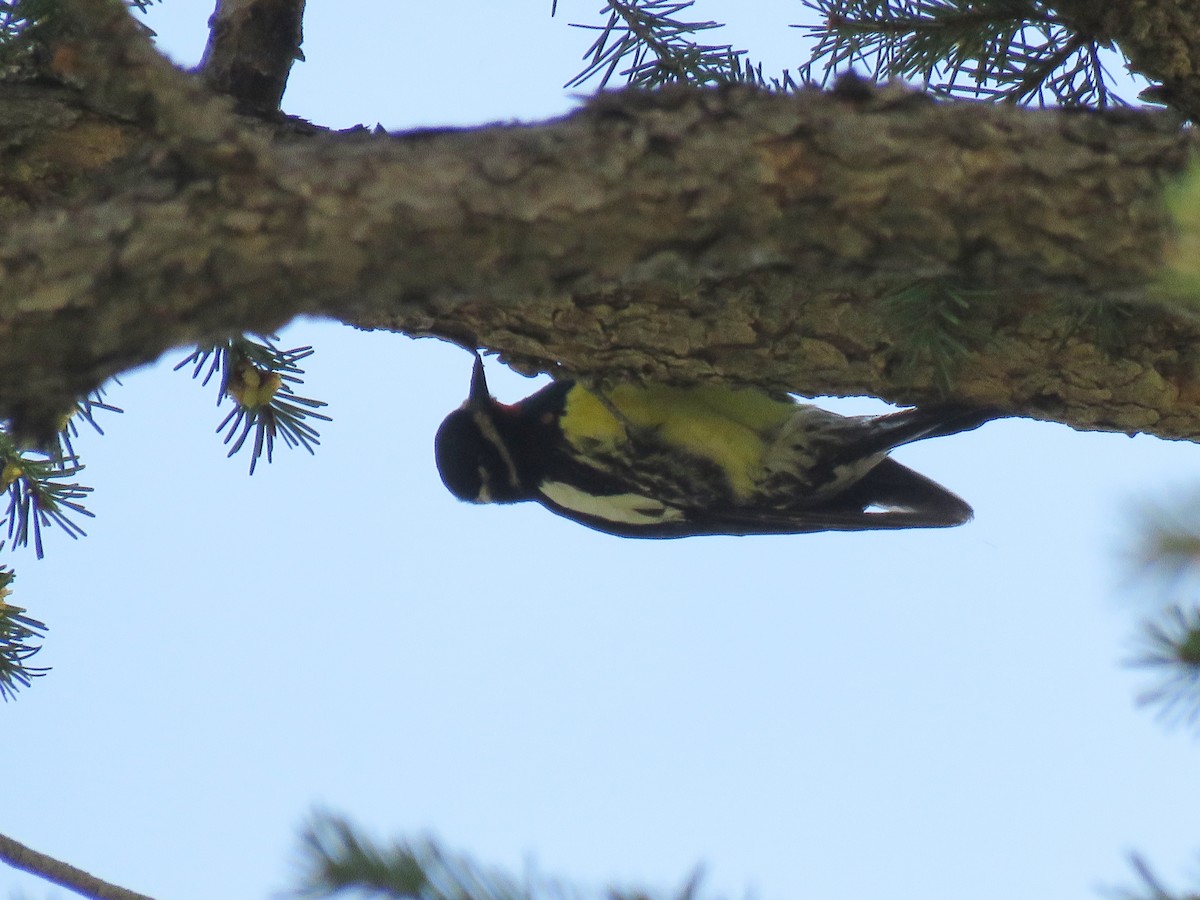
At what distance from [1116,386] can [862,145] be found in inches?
47.3

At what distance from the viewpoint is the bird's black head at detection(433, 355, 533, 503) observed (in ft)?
12.1

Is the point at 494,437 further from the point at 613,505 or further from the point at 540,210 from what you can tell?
the point at 540,210

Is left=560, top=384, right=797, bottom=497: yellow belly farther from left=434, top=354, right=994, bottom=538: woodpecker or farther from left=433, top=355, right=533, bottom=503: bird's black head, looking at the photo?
left=433, top=355, right=533, bottom=503: bird's black head

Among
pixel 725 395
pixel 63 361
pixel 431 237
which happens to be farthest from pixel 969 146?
pixel 725 395

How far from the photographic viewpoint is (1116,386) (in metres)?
2.37

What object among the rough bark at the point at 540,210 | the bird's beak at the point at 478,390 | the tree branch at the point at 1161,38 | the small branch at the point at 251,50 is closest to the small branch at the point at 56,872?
the rough bark at the point at 540,210

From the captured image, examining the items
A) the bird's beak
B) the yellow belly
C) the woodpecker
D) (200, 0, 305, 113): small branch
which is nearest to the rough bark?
(200, 0, 305, 113): small branch

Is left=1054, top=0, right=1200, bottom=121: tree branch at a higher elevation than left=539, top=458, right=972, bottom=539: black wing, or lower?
higher

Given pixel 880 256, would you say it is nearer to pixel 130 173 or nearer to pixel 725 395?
pixel 130 173

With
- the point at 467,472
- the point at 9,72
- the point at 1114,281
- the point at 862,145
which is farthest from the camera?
the point at 467,472

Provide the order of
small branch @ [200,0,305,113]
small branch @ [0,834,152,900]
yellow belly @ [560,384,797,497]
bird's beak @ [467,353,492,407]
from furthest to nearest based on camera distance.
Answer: bird's beak @ [467,353,492,407] < yellow belly @ [560,384,797,497] < small branch @ [200,0,305,113] < small branch @ [0,834,152,900]

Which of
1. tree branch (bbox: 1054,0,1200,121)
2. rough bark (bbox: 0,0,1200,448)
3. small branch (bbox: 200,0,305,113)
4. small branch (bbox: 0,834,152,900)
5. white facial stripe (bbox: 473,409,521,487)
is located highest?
small branch (bbox: 200,0,305,113)

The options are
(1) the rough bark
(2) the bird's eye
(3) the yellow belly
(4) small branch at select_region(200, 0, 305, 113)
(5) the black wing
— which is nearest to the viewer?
(1) the rough bark

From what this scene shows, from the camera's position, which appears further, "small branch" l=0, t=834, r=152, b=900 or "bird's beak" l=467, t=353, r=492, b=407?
"bird's beak" l=467, t=353, r=492, b=407
